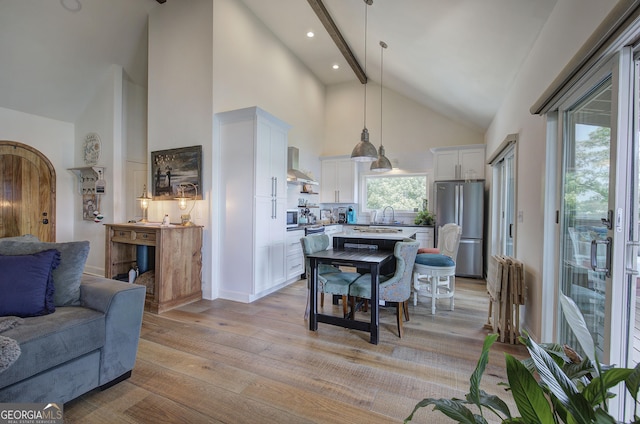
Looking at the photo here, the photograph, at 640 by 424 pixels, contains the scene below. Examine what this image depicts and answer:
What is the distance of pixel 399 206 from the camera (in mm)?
6340

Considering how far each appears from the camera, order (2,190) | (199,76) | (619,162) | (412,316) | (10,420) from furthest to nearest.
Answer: (2,190)
(199,76)
(412,316)
(619,162)
(10,420)

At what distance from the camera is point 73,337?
1.67 meters

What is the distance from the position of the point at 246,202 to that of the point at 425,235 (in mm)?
3608

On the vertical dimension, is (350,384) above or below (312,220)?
below

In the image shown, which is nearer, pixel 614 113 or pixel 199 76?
pixel 614 113

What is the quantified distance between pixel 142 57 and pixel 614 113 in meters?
6.24

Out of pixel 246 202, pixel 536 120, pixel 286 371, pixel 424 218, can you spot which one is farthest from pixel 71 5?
pixel 424 218

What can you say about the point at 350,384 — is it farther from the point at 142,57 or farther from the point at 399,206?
the point at 142,57

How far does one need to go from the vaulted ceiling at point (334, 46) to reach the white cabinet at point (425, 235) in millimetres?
2179

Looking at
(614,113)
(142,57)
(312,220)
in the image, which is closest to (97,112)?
(142,57)

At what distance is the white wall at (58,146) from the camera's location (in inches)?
189

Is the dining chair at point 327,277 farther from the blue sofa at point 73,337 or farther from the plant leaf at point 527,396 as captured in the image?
the plant leaf at point 527,396

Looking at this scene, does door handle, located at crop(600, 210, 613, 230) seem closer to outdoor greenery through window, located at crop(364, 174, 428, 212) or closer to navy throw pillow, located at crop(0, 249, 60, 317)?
navy throw pillow, located at crop(0, 249, 60, 317)

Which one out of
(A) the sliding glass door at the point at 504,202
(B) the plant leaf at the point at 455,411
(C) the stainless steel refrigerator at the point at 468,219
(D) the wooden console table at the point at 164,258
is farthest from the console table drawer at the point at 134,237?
(C) the stainless steel refrigerator at the point at 468,219
